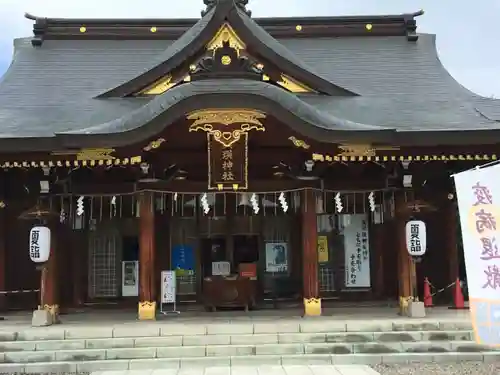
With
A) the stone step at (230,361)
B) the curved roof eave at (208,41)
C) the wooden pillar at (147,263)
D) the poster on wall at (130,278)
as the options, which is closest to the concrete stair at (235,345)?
the stone step at (230,361)

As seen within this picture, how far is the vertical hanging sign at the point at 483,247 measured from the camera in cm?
530

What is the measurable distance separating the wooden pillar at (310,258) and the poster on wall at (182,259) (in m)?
2.92

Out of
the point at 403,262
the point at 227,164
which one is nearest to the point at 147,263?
the point at 227,164

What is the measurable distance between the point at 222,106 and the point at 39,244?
13.3 feet

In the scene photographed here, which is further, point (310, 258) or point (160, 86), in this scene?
point (160, 86)

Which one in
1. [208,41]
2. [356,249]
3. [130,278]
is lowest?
[130,278]

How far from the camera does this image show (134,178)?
10516 millimetres

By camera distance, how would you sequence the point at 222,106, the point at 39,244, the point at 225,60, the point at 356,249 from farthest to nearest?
the point at 356,249 < the point at 225,60 < the point at 39,244 < the point at 222,106

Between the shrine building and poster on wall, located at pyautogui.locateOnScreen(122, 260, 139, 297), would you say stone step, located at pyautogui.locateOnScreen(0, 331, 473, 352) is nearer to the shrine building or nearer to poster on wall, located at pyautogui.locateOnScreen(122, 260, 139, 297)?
the shrine building

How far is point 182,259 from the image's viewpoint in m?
12.0

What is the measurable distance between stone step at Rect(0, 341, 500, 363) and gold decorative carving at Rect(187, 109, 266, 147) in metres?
3.52

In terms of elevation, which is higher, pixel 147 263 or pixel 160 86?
pixel 160 86

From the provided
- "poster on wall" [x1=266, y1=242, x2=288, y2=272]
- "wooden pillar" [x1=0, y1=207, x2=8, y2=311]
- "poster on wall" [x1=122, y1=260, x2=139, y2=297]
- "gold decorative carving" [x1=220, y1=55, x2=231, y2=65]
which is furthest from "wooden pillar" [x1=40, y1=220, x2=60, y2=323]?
"poster on wall" [x1=266, y1=242, x2=288, y2=272]

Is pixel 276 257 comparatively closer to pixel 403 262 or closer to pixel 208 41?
pixel 403 262
